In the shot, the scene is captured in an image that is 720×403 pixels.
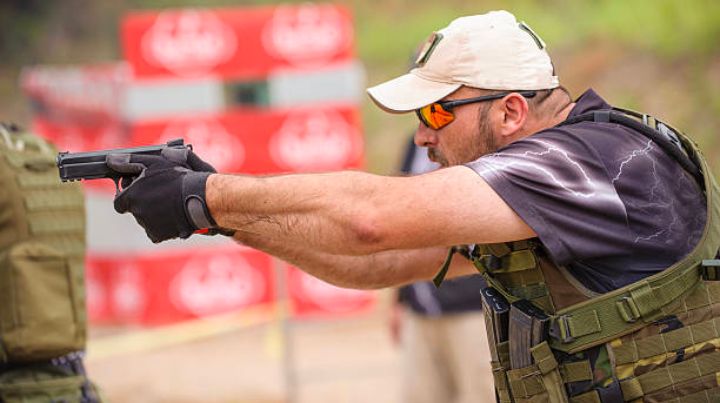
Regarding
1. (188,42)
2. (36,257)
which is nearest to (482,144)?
(36,257)

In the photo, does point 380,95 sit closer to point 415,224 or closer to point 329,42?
point 415,224

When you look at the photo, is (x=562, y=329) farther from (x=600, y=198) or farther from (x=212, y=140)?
(x=212, y=140)

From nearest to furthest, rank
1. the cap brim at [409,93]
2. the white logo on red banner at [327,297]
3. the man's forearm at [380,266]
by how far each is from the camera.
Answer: the cap brim at [409,93], the man's forearm at [380,266], the white logo on red banner at [327,297]

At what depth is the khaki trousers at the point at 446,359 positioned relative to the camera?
5473mm

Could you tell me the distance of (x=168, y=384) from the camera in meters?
9.28

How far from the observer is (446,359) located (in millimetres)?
5754

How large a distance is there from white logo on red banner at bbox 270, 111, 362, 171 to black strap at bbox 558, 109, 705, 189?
27.8 feet

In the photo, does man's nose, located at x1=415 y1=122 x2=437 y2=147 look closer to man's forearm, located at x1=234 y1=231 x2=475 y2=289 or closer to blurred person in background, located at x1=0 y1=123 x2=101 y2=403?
man's forearm, located at x1=234 y1=231 x2=475 y2=289

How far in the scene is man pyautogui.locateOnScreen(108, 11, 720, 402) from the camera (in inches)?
109

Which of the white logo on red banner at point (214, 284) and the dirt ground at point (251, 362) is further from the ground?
the white logo on red banner at point (214, 284)

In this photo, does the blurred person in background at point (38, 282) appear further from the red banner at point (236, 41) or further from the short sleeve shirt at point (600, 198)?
the red banner at point (236, 41)

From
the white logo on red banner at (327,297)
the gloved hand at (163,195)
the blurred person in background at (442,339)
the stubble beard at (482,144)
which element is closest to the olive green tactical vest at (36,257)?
the gloved hand at (163,195)

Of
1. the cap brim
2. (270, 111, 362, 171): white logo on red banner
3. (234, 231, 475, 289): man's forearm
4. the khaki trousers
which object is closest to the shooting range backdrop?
(270, 111, 362, 171): white logo on red banner

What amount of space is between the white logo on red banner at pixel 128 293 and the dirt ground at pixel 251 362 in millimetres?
246
